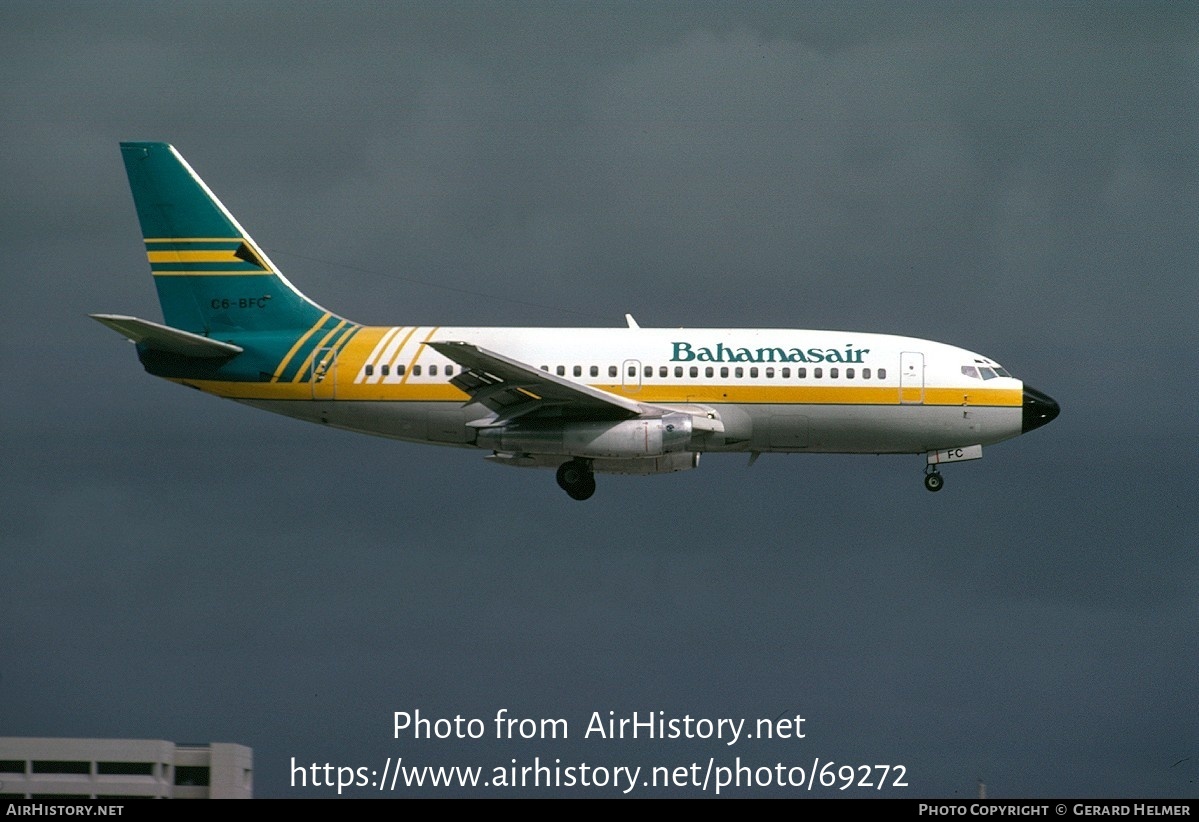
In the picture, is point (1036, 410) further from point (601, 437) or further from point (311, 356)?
point (311, 356)

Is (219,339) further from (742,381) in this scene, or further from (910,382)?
(910,382)

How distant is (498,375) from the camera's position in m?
51.7

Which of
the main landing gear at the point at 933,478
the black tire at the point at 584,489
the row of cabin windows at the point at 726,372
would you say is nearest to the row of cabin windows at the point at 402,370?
the row of cabin windows at the point at 726,372

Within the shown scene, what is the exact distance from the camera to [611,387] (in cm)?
5400

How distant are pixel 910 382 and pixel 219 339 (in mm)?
19851

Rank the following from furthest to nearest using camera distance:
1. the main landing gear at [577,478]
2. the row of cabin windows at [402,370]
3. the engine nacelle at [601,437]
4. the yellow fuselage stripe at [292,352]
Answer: the main landing gear at [577,478] < the yellow fuselage stripe at [292,352] < the row of cabin windows at [402,370] < the engine nacelle at [601,437]

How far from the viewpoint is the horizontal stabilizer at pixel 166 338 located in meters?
52.4

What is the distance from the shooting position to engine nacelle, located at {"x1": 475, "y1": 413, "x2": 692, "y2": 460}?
5206 centimetres

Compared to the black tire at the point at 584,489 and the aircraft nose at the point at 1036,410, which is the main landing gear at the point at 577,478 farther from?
the aircraft nose at the point at 1036,410

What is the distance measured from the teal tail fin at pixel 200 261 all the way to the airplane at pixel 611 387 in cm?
14

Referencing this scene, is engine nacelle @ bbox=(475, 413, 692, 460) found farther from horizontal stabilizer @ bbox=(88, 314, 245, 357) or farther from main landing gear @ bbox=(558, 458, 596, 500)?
horizontal stabilizer @ bbox=(88, 314, 245, 357)

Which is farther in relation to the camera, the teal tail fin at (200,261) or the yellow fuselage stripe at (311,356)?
the teal tail fin at (200,261)

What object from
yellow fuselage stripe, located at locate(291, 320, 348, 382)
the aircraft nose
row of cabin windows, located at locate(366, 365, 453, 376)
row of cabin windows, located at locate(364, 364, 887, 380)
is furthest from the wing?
the aircraft nose
